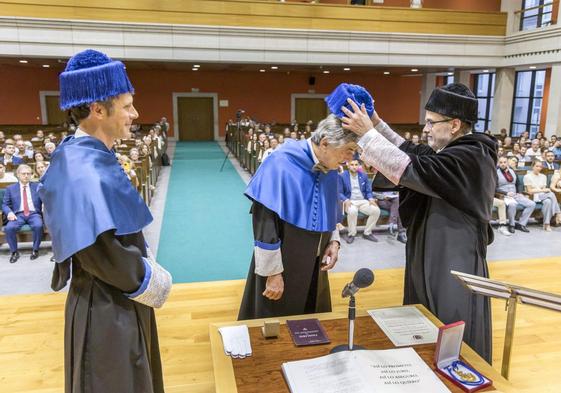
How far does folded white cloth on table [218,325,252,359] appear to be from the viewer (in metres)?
1.84

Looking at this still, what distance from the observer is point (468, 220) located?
2.09 meters

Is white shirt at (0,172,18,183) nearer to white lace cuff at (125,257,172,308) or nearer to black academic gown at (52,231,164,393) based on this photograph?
black academic gown at (52,231,164,393)

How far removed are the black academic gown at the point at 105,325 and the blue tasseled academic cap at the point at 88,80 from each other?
0.48m

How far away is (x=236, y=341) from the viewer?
192cm

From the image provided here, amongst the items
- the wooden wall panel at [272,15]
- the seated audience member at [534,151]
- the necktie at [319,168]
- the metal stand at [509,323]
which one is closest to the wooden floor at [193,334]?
the metal stand at [509,323]

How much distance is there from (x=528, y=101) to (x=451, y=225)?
18.2 metres

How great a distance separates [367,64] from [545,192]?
7.68 m

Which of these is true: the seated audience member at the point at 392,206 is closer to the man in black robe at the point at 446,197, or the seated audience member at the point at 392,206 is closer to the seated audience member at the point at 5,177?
the man in black robe at the point at 446,197

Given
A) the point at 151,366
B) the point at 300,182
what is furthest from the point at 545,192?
the point at 151,366

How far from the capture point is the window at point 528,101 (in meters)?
17.0

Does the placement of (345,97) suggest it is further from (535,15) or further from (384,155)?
(535,15)

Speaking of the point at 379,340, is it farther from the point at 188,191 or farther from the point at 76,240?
the point at 188,191

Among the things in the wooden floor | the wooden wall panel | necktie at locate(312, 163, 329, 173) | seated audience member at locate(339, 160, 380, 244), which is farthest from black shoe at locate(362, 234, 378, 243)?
the wooden wall panel

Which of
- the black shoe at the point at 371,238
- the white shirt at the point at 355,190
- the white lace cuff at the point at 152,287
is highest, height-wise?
the white lace cuff at the point at 152,287
